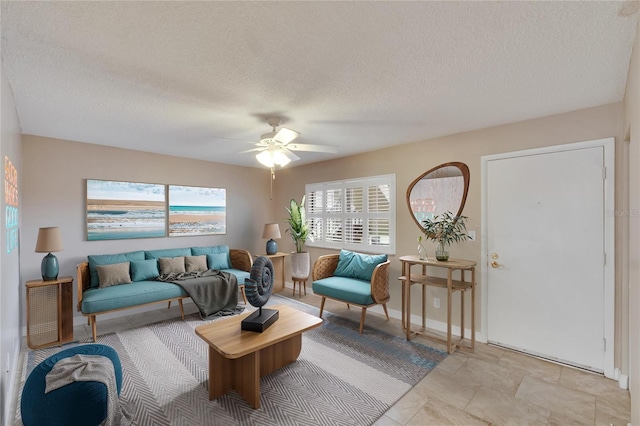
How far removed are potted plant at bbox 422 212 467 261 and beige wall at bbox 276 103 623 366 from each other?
0.11 meters

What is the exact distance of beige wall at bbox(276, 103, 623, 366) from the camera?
8.59 ft

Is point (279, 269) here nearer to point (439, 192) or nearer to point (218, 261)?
point (218, 261)

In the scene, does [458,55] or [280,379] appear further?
[280,379]

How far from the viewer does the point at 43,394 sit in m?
1.76

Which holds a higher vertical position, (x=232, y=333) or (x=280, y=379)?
(x=232, y=333)

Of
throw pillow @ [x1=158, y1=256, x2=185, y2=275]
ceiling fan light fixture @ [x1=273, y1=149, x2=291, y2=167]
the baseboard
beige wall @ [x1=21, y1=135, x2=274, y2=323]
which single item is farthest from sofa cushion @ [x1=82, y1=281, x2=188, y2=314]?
the baseboard

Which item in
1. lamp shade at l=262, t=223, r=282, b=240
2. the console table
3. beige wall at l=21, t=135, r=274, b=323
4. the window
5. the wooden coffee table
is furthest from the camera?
lamp shade at l=262, t=223, r=282, b=240

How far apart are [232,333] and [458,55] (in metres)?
2.61

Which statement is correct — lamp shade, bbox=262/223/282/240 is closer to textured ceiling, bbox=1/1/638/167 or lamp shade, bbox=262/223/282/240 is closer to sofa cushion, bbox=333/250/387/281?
sofa cushion, bbox=333/250/387/281

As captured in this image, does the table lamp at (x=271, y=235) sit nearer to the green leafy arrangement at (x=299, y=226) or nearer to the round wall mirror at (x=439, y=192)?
the green leafy arrangement at (x=299, y=226)

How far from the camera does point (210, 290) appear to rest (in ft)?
13.3

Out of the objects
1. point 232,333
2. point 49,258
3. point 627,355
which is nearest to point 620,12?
point 627,355

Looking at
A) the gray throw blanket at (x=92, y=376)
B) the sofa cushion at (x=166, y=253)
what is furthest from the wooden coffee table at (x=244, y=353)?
the sofa cushion at (x=166, y=253)

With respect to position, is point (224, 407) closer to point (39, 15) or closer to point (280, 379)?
point (280, 379)
